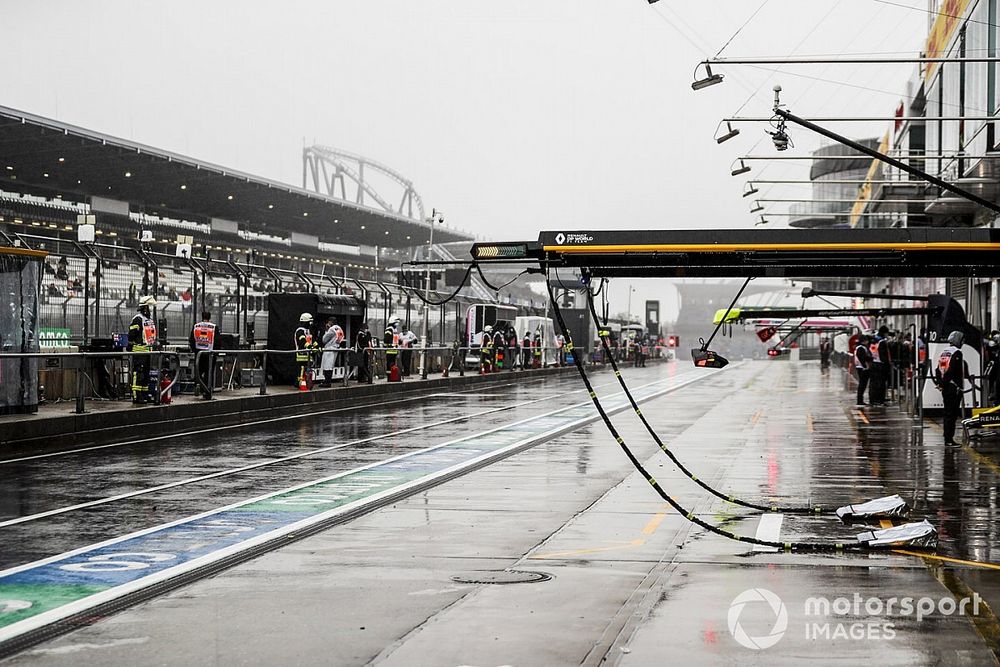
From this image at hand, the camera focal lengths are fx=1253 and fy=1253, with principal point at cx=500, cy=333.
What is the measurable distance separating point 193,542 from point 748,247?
5.38m

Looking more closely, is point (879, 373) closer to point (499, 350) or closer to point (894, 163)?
point (894, 163)

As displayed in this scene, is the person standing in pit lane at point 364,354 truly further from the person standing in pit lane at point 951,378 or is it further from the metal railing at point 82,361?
the person standing in pit lane at point 951,378

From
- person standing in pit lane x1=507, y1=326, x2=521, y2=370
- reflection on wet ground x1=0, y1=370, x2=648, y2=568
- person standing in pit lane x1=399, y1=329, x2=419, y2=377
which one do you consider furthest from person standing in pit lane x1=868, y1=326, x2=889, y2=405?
person standing in pit lane x1=507, y1=326, x2=521, y2=370

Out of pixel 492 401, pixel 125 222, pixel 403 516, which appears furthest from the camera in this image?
pixel 125 222

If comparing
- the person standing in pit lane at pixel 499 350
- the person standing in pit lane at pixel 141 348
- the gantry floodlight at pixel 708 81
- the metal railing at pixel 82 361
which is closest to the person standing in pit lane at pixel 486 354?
the person standing in pit lane at pixel 499 350

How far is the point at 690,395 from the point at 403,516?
27.9 meters

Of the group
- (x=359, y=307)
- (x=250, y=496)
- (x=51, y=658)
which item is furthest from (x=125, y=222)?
(x=51, y=658)

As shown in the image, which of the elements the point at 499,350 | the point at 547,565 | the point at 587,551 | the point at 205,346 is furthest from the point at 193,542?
the point at 499,350

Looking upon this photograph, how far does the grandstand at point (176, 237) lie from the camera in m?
25.4

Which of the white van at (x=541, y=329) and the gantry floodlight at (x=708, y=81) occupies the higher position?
the gantry floodlight at (x=708, y=81)

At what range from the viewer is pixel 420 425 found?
24.4 meters

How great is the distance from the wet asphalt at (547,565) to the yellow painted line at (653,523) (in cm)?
3

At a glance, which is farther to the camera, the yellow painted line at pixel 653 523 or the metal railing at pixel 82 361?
the metal railing at pixel 82 361

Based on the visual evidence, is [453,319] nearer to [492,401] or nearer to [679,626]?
[492,401]
